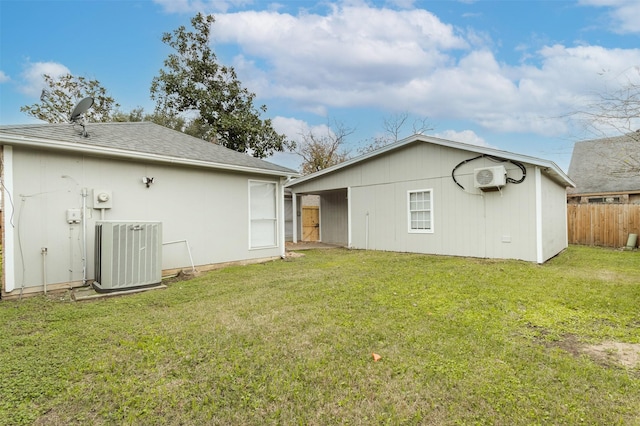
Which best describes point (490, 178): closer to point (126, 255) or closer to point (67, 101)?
point (126, 255)

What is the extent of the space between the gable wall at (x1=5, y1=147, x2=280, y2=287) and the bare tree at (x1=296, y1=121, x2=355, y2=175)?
1354 cm

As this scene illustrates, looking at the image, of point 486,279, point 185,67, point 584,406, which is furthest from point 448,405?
point 185,67

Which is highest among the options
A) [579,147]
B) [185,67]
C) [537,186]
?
[185,67]

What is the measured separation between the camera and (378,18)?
9.88 m

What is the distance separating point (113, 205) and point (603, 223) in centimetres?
1527

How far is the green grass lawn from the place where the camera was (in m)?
2.00

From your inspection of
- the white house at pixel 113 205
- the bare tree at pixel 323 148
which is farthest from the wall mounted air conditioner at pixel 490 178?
the bare tree at pixel 323 148

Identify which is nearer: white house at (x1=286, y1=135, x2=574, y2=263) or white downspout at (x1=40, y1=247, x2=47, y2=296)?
white downspout at (x1=40, y1=247, x2=47, y2=296)

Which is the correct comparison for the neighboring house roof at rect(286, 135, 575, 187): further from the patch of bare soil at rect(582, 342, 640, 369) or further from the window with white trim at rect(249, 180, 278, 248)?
the patch of bare soil at rect(582, 342, 640, 369)

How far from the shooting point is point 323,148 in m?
21.5

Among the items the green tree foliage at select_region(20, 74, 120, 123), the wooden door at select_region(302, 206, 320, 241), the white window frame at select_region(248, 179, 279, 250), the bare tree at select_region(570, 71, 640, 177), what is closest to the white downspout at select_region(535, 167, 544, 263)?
the bare tree at select_region(570, 71, 640, 177)

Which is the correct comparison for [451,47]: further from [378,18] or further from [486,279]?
[486,279]

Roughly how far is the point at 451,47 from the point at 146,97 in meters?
16.1

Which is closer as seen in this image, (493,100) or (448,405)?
(448,405)
